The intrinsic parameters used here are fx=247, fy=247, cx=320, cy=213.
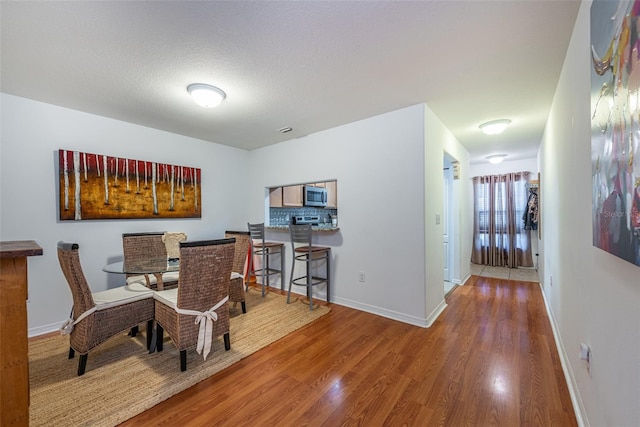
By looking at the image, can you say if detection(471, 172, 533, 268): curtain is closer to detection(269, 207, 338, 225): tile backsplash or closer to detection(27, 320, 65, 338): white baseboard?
detection(269, 207, 338, 225): tile backsplash

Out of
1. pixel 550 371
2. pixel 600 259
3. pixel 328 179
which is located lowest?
pixel 550 371

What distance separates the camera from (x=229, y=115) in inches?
117

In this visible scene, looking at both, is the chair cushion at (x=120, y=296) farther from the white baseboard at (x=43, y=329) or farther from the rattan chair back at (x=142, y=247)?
the white baseboard at (x=43, y=329)

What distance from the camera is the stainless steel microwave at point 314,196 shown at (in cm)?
446

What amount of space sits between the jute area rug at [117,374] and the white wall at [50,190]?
0.61 metres

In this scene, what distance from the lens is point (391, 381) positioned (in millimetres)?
1797

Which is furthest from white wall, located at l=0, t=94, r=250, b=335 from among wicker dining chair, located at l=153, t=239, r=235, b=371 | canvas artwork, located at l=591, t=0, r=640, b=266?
canvas artwork, located at l=591, t=0, r=640, b=266

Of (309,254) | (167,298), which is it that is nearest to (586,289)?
(309,254)

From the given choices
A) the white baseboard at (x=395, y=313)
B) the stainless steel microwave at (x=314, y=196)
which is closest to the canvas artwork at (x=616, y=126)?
the white baseboard at (x=395, y=313)

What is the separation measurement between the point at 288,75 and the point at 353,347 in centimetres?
249

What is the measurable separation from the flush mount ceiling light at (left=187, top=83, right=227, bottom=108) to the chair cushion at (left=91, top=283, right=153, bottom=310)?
181 centimetres

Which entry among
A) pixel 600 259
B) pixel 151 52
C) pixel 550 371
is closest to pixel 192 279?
pixel 151 52

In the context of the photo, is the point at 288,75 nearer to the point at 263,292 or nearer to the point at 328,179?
the point at 328,179

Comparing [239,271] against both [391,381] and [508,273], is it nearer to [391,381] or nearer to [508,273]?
[391,381]
